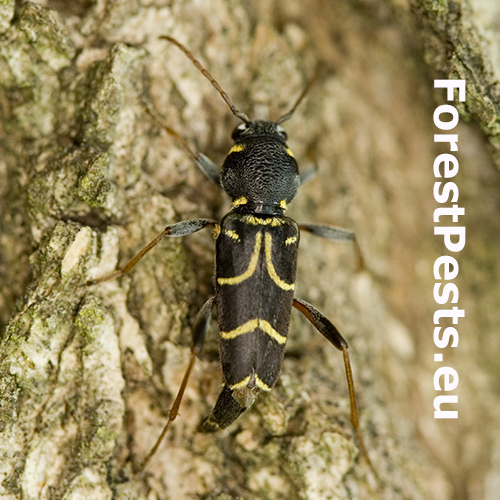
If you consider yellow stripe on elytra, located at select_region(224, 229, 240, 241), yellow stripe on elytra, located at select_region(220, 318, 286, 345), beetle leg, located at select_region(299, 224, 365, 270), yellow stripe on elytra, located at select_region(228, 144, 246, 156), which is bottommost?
yellow stripe on elytra, located at select_region(220, 318, 286, 345)

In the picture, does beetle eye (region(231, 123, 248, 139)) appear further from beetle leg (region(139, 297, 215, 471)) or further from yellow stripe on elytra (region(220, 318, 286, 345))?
yellow stripe on elytra (region(220, 318, 286, 345))

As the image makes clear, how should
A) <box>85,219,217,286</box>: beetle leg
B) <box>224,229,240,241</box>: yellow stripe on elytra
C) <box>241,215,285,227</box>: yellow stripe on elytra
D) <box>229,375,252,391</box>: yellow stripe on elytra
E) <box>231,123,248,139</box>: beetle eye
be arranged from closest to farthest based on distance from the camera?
1. <box>229,375,252,391</box>: yellow stripe on elytra
2. <box>85,219,217,286</box>: beetle leg
3. <box>224,229,240,241</box>: yellow stripe on elytra
4. <box>241,215,285,227</box>: yellow stripe on elytra
5. <box>231,123,248,139</box>: beetle eye

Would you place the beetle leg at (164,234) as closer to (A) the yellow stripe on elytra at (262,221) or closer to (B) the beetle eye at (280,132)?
(A) the yellow stripe on elytra at (262,221)

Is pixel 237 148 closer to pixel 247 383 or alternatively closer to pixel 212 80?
pixel 212 80

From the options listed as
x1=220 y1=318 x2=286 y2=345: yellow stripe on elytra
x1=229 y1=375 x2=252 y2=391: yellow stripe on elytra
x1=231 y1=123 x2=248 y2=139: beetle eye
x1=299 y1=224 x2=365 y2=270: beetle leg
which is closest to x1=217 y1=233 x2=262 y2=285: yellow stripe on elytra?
x1=220 y1=318 x2=286 y2=345: yellow stripe on elytra

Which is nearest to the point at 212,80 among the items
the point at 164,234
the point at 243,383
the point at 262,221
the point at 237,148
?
the point at 237,148

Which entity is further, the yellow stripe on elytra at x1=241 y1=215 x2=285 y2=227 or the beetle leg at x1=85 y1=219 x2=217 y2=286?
the yellow stripe on elytra at x1=241 y1=215 x2=285 y2=227

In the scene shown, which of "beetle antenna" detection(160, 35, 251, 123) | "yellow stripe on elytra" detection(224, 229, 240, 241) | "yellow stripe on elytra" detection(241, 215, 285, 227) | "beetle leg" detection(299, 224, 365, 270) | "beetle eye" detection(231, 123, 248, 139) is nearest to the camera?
"yellow stripe on elytra" detection(224, 229, 240, 241)
